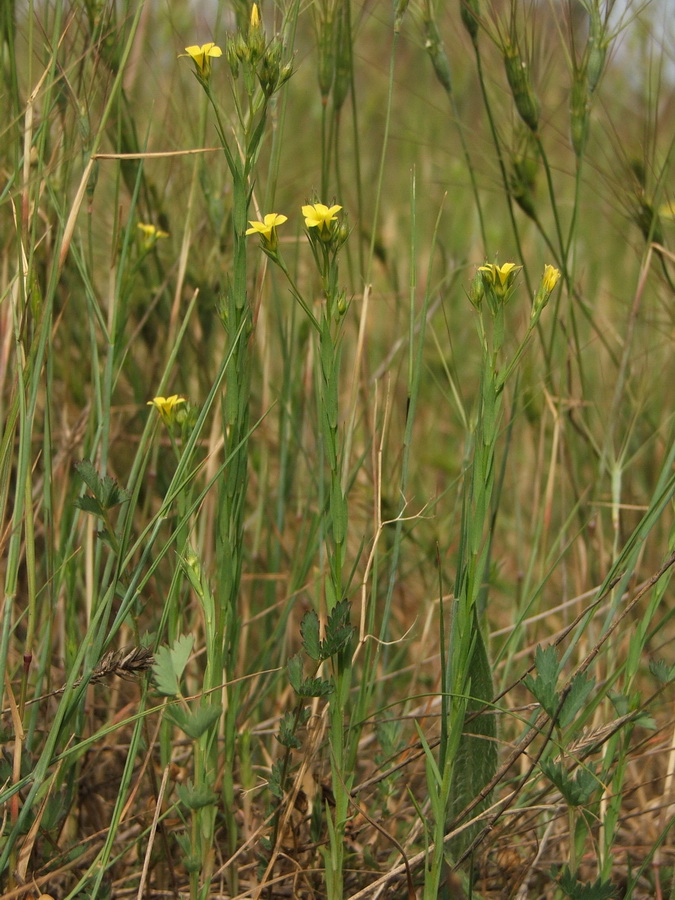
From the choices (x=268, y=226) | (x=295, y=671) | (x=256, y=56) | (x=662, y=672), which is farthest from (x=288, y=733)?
(x=256, y=56)

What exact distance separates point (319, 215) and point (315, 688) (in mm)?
431

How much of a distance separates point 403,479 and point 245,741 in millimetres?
355

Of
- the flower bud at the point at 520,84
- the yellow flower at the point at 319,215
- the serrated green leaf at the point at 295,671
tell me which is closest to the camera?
the yellow flower at the point at 319,215

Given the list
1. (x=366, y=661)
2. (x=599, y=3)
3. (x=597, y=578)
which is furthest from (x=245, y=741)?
(x=599, y=3)

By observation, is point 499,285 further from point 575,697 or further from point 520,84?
point 520,84

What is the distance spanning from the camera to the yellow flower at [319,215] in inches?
29.8

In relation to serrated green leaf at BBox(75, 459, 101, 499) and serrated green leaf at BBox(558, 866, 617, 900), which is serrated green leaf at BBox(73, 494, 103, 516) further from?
serrated green leaf at BBox(558, 866, 617, 900)

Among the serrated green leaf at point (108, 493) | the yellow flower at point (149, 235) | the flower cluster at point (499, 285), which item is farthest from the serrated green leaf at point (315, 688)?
the yellow flower at point (149, 235)

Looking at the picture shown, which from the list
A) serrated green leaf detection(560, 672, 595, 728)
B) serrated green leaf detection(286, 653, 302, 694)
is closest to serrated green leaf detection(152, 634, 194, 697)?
serrated green leaf detection(286, 653, 302, 694)

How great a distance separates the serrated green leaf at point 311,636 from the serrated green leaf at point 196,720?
0.33ft

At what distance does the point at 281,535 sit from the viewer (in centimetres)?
138

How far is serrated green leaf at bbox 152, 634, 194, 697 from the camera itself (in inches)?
31.1

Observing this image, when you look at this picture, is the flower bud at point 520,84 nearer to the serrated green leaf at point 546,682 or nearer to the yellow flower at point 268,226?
the yellow flower at point 268,226

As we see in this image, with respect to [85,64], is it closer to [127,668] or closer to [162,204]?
[162,204]
